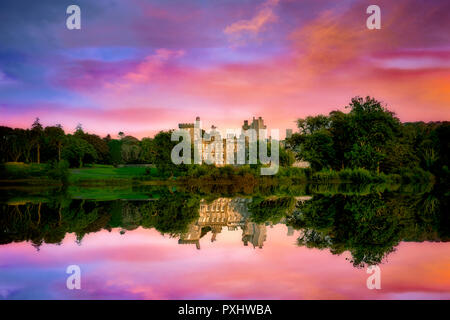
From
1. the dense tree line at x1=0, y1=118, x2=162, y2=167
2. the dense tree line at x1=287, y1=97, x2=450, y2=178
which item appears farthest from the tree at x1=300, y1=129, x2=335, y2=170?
the dense tree line at x1=0, y1=118, x2=162, y2=167

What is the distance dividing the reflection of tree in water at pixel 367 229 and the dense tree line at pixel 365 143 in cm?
3066

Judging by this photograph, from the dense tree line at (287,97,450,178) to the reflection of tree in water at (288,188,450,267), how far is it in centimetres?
3066

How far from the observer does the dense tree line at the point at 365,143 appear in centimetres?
4484

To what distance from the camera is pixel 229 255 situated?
8070 millimetres

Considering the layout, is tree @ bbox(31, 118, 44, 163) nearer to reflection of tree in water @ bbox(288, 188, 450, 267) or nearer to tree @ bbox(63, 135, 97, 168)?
tree @ bbox(63, 135, 97, 168)

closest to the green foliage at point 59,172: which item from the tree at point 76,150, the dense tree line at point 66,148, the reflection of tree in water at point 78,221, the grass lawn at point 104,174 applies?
the grass lawn at point 104,174

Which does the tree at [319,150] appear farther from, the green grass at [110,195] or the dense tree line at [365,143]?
the green grass at [110,195]

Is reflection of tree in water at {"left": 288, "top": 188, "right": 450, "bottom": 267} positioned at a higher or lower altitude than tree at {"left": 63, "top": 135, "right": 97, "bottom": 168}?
lower

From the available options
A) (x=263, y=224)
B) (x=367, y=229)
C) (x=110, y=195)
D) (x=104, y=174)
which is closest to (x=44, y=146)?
(x=104, y=174)

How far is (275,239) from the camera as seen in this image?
957cm

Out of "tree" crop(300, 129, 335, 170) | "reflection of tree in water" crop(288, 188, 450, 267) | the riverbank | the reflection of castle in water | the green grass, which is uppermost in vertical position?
"tree" crop(300, 129, 335, 170)

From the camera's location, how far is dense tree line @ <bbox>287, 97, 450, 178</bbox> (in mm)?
44844
